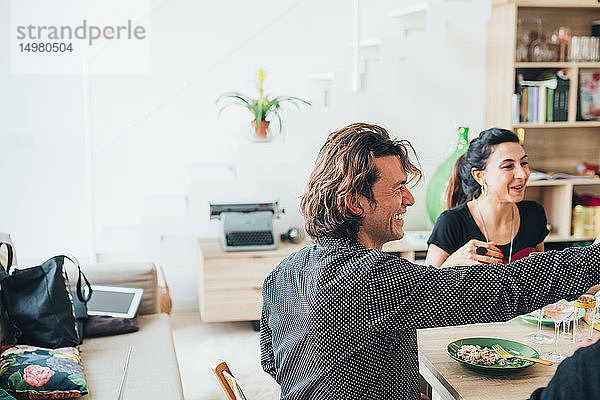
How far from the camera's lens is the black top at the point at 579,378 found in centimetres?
109

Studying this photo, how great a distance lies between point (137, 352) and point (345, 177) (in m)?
1.78

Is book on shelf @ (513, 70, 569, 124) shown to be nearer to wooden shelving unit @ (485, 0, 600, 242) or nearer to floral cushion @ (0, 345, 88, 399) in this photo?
wooden shelving unit @ (485, 0, 600, 242)

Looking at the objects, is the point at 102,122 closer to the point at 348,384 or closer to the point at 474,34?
the point at 474,34

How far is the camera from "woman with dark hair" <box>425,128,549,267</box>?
2.79m

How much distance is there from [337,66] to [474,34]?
960 millimetres

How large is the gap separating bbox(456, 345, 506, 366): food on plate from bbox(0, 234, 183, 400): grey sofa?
118 cm

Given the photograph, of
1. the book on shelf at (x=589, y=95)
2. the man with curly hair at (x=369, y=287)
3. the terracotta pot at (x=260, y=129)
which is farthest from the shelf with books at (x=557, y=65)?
the man with curly hair at (x=369, y=287)

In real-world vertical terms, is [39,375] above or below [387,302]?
below

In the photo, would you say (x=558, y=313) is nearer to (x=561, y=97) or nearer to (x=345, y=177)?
(x=345, y=177)

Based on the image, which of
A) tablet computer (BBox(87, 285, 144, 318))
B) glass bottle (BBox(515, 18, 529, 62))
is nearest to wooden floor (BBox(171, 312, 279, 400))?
tablet computer (BBox(87, 285, 144, 318))

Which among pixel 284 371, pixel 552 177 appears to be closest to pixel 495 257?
pixel 284 371

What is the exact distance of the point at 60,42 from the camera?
4648 mm

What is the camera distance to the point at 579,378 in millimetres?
1107

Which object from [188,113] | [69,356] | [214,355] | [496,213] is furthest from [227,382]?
[188,113]
